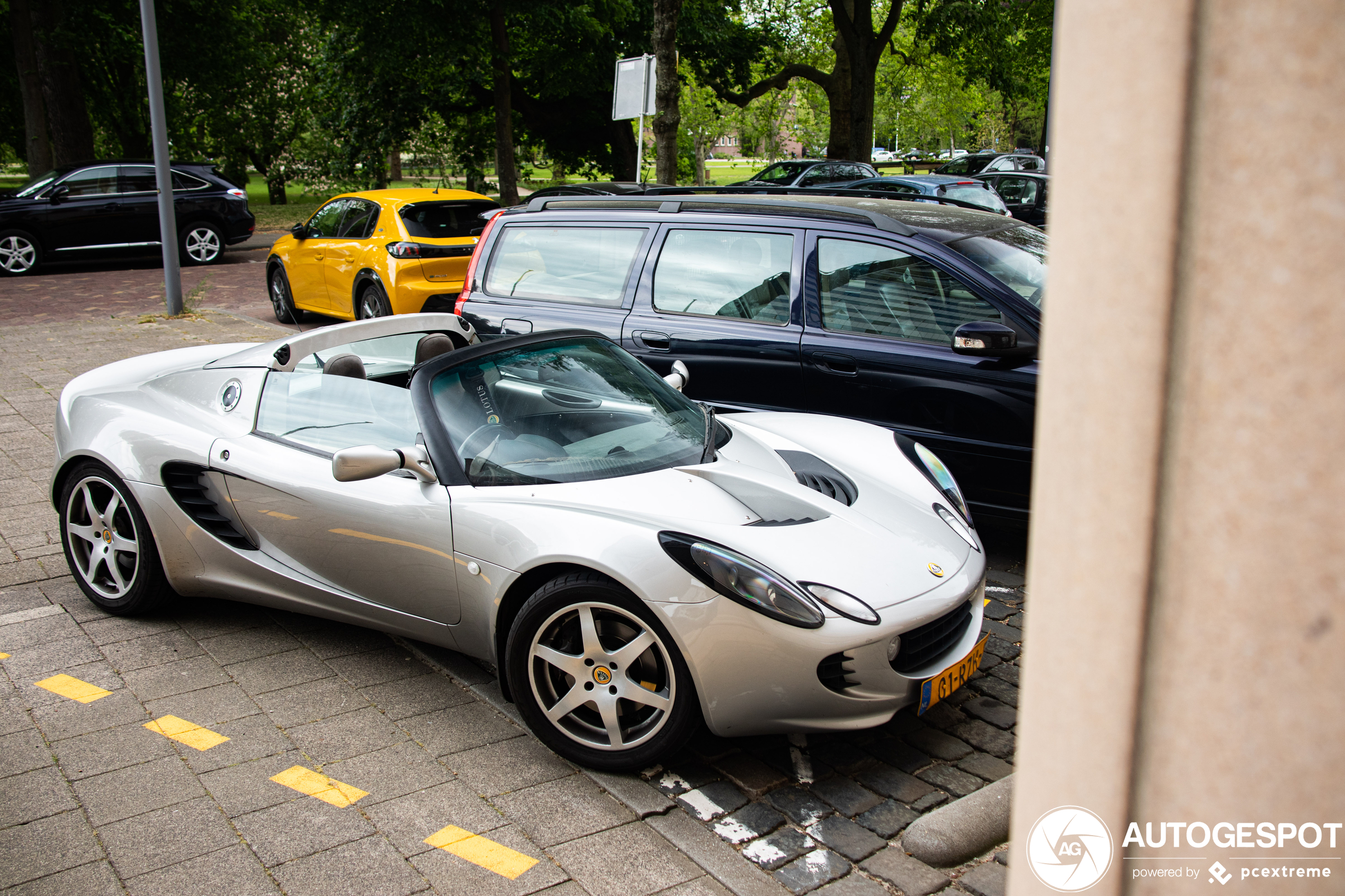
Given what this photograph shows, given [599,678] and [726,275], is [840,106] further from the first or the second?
[599,678]

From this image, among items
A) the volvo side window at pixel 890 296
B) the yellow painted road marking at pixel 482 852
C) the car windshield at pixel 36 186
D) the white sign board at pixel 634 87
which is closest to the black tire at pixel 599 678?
the yellow painted road marking at pixel 482 852

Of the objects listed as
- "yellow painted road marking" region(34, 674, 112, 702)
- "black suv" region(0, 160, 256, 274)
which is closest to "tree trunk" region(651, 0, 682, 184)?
"yellow painted road marking" region(34, 674, 112, 702)

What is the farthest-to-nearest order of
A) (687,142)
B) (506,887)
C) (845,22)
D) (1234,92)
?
1. (687,142)
2. (845,22)
3. (506,887)
4. (1234,92)

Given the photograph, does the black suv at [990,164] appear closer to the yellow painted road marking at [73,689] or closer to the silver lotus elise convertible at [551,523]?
the silver lotus elise convertible at [551,523]

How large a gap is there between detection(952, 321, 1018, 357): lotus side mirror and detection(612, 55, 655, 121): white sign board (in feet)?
20.6

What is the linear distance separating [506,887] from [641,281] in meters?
3.74

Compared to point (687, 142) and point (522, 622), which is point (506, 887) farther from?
point (687, 142)

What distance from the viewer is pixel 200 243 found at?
16812 millimetres

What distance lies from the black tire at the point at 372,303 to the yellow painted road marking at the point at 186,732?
6.50 m

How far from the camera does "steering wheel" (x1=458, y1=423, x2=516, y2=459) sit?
137 inches

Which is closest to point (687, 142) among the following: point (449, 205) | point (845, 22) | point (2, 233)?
point (845, 22)

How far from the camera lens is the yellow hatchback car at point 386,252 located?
31.4 feet

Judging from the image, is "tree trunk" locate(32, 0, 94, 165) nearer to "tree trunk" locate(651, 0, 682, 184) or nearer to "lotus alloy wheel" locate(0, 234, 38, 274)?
"lotus alloy wheel" locate(0, 234, 38, 274)

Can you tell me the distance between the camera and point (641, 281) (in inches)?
223
